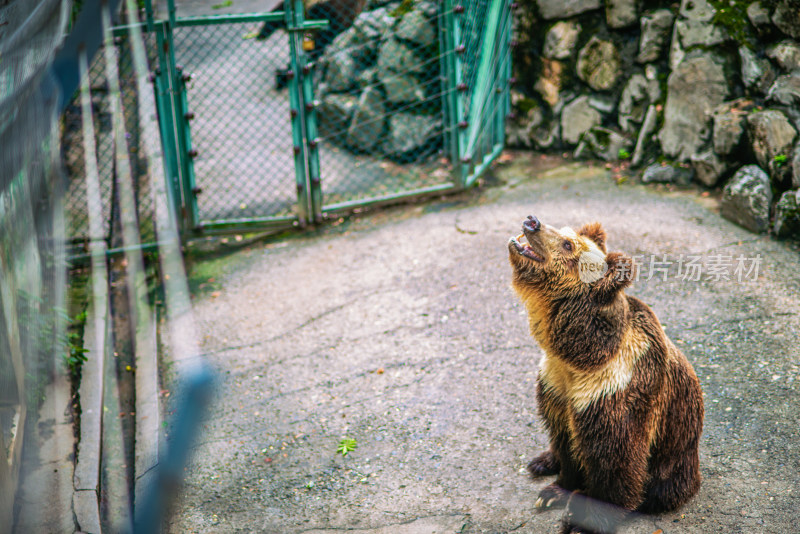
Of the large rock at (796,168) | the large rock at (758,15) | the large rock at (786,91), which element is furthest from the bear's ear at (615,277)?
the large rock at (758,15)

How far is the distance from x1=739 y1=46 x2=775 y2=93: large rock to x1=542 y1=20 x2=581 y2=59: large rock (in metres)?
1.71

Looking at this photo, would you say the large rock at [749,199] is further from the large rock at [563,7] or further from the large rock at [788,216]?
the large rock at [563,7]

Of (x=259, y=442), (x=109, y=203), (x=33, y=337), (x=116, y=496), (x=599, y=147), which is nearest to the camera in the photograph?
(x=33, y=337)

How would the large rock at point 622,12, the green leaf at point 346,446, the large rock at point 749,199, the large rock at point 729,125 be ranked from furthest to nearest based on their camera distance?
1. the large rock at point 622,12
2. the large rock at point 729,125
3. the large rock at point 749,199
4. the green leaf at point 346,446

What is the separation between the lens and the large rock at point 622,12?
6984 mm

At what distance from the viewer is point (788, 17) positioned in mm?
5816

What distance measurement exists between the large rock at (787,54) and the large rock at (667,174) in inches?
45.4

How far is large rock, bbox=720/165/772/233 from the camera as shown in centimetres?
566

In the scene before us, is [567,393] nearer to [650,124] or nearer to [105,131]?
[650,124]

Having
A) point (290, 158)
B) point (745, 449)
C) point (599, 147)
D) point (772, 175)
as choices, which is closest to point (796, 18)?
point (772, 175)

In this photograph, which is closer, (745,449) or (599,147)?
(745,449)

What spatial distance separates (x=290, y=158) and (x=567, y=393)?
5.25 meters

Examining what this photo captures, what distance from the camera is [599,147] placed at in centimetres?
730

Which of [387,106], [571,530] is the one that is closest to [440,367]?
[571,530]
